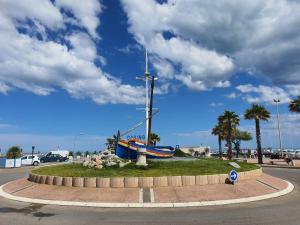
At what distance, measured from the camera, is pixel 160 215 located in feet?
45.3

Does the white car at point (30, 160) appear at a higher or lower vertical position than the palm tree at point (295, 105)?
lower

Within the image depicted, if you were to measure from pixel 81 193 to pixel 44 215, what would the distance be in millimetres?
4961

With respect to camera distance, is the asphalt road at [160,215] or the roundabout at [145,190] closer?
the asphalt road at [160,215]

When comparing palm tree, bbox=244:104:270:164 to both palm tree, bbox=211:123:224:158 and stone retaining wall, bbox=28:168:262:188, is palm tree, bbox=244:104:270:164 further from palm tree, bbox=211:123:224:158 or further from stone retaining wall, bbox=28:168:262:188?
stone retaining wall, bbox=28:168:262:188

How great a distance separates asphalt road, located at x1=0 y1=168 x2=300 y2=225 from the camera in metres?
12.5

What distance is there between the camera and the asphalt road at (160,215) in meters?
12.5

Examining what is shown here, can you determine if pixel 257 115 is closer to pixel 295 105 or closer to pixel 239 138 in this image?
pixel 295 105

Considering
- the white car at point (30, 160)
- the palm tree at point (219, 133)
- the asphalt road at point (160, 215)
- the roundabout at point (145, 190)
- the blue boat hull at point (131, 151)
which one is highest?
the palm tree at point (219, 133)

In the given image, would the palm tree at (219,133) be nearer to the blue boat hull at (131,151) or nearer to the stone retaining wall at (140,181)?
the blue boat hull at (131,151)

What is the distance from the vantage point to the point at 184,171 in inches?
910

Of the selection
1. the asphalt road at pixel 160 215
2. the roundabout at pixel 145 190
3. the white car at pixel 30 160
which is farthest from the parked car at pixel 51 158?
the asphalt road at pixel 160 215

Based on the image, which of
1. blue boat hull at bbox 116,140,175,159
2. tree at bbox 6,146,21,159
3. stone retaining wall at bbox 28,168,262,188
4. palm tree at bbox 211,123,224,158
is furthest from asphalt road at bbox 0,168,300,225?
tree at bbox 6,146,21,159

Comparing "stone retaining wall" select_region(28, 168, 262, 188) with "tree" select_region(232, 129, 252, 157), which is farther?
"tree" select_region(232, 129, 252, 157)

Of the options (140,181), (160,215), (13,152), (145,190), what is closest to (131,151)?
(140,181)
